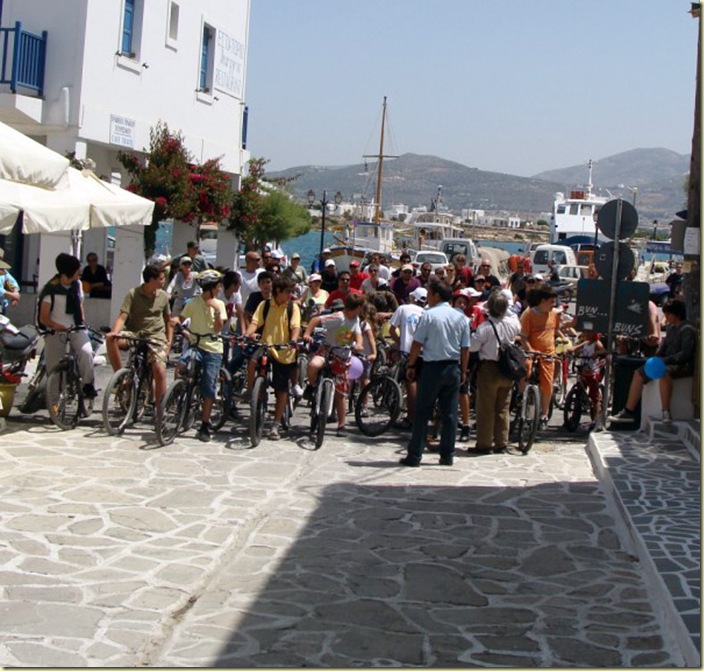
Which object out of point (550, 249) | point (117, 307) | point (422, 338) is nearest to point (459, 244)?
point (550, 249)

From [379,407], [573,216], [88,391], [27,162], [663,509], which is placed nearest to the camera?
[663,509]

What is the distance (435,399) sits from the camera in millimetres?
11156

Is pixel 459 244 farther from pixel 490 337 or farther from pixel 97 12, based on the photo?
pixel 490 337

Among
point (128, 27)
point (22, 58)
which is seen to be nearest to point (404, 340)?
point (22, 58)

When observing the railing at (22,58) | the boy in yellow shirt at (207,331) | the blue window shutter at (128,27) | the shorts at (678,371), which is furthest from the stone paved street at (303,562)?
the blue window shutter at (128,27)

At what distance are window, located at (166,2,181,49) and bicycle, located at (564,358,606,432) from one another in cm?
1195

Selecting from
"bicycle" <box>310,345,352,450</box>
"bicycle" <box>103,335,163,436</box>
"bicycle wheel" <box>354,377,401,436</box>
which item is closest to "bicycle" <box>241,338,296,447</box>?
"bicycle" <box>310,345,352,450</box>

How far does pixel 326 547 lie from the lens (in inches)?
318


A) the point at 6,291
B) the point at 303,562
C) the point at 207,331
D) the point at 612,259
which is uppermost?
the point at 612,259

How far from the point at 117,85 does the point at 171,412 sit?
390 inches

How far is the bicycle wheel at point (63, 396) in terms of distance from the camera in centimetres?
1136

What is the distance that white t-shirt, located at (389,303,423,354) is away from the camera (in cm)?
1330

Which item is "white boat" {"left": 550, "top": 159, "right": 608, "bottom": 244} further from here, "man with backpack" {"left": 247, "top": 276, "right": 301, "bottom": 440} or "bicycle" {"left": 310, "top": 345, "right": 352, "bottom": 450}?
"man with backpack" {"left": 247, "top": 276, "right": 301, "bottom": 440}

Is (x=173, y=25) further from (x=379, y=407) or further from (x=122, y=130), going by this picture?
(x=379, y=407)
